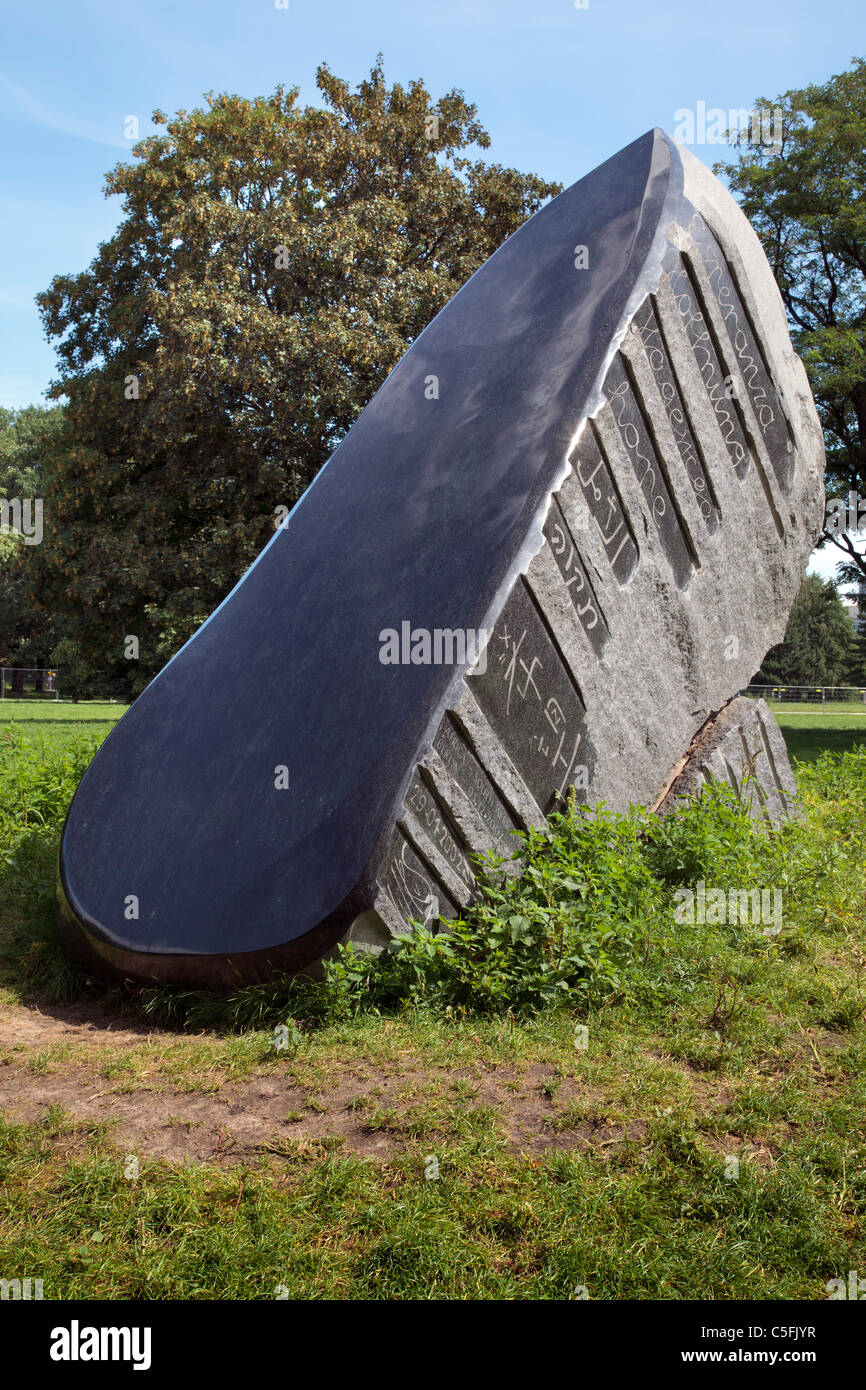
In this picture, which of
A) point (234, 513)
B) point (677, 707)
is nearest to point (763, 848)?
point (677, 707)

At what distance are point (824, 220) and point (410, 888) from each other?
15.4 meters

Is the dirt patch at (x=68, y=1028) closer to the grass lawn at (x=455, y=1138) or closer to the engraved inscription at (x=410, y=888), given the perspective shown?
the grass lawn at (x=455, y=1138)

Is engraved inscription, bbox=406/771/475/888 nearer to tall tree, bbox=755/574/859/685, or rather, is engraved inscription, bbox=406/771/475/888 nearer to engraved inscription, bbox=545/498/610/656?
engraved inscription, bbox=545/498/610/656

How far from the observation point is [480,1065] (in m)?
3.18

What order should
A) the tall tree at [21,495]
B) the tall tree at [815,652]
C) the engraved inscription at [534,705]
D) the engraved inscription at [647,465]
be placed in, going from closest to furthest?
the engraved inscription at [534,705], the engraved inscription at [647,465], the tall tree at [21,495], the tall tree at [815,652]

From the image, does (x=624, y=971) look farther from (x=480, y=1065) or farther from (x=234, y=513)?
(x=234, y=513)

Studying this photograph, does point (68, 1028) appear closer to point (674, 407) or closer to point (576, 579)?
point (576, 579)

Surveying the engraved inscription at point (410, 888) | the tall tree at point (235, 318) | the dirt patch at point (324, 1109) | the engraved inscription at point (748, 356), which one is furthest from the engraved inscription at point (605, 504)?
the tall tree at point (235, 318)

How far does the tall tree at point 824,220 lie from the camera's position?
15.6 meters

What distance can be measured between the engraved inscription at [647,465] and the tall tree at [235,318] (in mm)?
10985

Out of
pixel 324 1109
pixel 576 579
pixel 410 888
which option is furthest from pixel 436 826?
pixel 576 579

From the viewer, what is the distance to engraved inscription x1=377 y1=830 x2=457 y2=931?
3.50m

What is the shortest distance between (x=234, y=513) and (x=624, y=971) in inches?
532

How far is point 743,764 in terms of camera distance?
5316 millimetres
